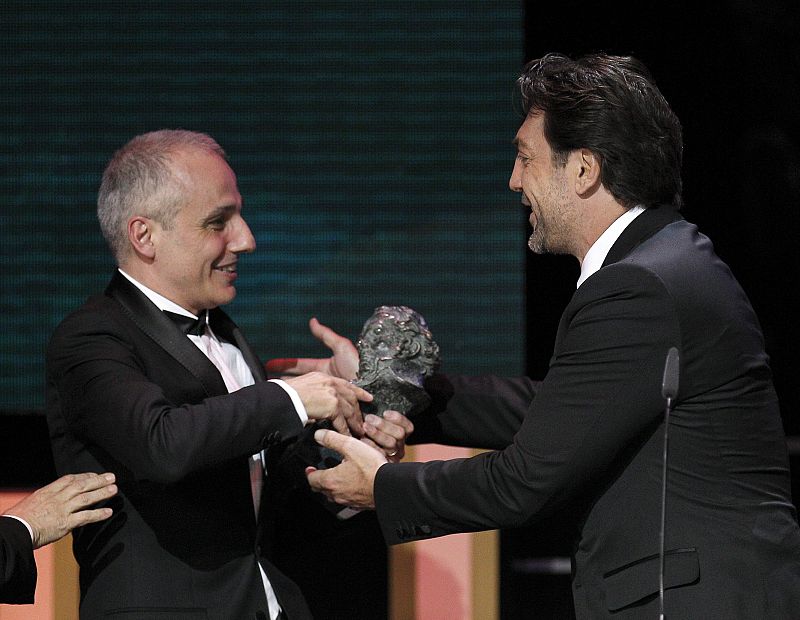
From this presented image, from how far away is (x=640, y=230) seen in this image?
2.09m

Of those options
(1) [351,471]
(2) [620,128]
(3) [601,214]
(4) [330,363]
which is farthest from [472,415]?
(2) [620,128]

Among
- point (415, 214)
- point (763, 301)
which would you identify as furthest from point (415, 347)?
point (763, 301)

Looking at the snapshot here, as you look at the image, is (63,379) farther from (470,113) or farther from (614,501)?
(470,113)

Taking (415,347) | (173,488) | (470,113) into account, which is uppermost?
(470,113)

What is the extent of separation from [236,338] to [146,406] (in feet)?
1.71

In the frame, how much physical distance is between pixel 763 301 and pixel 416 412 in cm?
147

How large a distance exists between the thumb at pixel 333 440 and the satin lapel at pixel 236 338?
30 cm

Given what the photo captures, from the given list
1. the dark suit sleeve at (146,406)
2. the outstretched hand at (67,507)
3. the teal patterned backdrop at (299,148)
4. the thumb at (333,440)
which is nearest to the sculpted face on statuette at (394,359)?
the thumb at (333,440)

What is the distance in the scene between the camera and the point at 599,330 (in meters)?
1.94

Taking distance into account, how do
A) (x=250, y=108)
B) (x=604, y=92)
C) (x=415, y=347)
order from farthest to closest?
(x=250, y=108) < (x=415, y=347) < (x=604, y=92)

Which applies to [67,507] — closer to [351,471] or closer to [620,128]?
[351,471]

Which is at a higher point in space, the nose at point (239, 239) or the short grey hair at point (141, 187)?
the short grey hair at point (141, 187)

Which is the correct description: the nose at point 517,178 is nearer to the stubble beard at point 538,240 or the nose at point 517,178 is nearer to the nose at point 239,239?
the stubble beard at point 538,240

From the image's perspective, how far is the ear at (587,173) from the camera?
2129mm
